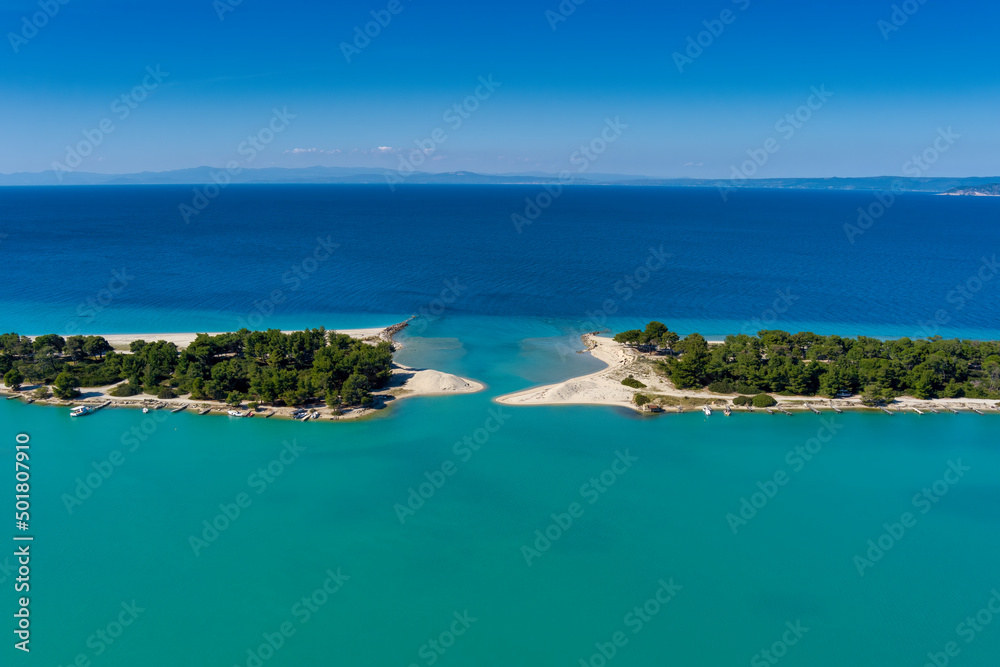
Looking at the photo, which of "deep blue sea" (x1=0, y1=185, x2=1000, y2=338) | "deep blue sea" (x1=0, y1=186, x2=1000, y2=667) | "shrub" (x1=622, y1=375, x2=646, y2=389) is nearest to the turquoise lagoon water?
"deep blue sea" (x1=0, y1=186, x2=1000, y2=667)

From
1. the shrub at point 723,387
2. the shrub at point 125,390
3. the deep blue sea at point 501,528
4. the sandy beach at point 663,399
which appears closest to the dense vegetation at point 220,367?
A: the shrub at point 125,390

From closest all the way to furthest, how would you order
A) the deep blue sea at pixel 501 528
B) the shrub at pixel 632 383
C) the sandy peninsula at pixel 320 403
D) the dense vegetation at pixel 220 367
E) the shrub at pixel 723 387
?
1. the deep blue sea at pixel 501 528
2. the sandy peninsula at pixel 320 403
3. the dense vegetation at pixel 220 367
4. the shrub at pixel 723 387
5. the shrub at pixel 632 383

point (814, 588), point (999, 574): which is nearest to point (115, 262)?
point (814, 588)

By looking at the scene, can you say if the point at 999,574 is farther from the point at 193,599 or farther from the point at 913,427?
the point at 193,599

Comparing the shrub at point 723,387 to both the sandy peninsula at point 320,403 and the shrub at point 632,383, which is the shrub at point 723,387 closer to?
the shrub at point 632,383

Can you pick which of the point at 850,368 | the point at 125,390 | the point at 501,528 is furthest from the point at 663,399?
the point at 125,390

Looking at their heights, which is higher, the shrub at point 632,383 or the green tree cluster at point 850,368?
the green tree cluster at point 850,368

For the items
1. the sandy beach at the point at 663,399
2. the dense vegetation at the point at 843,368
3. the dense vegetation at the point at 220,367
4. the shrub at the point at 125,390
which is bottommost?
the shrub at the point at 125,390

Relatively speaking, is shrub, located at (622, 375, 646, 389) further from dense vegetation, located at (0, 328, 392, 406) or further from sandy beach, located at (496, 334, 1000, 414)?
dense vegetation, located at (0, 328, 392, 406)

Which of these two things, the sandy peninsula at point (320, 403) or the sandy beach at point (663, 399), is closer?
the sandy peninsula at point (320, 403)
